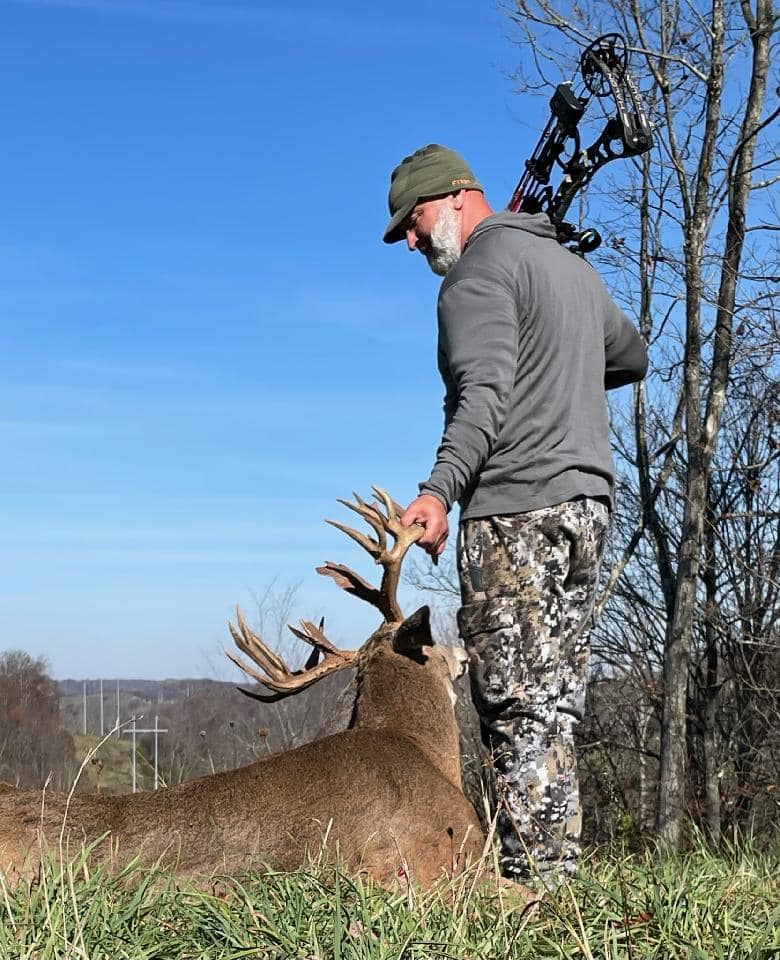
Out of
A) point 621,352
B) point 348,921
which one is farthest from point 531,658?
point 348,921

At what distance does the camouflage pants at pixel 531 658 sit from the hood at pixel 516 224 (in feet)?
3.14

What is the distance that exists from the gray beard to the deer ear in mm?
1260

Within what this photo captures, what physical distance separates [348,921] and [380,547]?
2.14 m

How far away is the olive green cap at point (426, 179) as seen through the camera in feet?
14.9

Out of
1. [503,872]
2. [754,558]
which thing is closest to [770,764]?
[754,558]

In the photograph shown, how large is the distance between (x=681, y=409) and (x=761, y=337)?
1.60 metres

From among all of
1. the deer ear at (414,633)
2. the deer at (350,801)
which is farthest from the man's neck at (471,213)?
the deer ear at (414,633)

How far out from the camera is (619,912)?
123 inches

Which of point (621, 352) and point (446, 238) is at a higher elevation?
point (446, 238)

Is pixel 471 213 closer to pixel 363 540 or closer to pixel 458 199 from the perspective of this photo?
pixel 458 199

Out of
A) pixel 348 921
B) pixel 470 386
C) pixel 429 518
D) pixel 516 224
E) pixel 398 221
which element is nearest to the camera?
pixel 348 921

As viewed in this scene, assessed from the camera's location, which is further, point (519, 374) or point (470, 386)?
point (519, 374)

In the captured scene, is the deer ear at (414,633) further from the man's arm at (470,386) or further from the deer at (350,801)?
the man's arm at (470,386)

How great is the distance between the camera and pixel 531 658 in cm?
420
